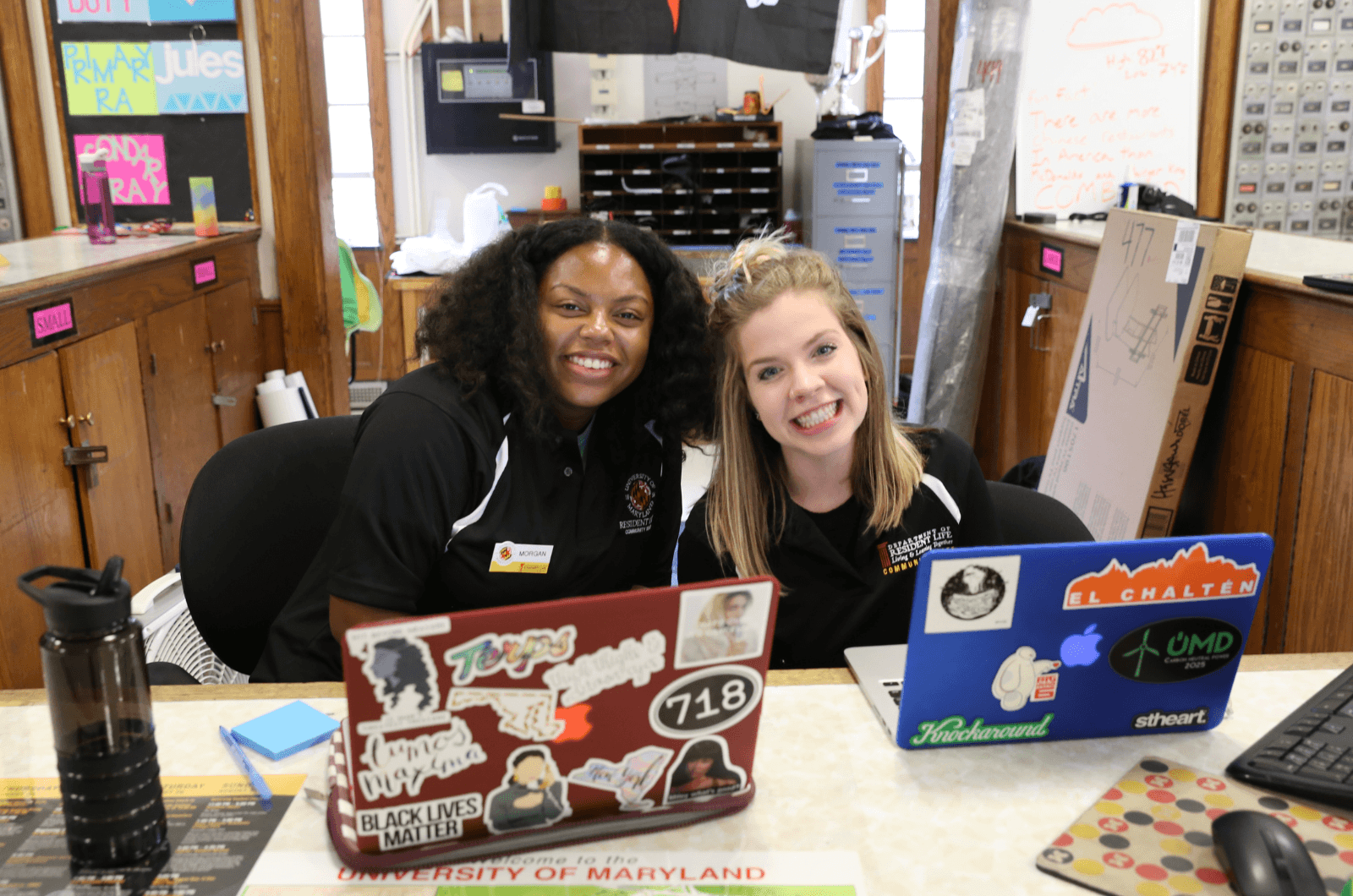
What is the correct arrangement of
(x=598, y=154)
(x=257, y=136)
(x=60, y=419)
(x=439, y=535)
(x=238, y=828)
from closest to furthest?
(x=238, y=828)
(x=439, y=535)
(x=60, y=419)
(x=257, y=136)
(x=598, y=154)

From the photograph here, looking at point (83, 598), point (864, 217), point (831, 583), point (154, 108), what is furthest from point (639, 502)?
point (864, 217)

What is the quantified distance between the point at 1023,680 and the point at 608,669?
40 cm

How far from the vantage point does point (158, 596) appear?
2.54 metres

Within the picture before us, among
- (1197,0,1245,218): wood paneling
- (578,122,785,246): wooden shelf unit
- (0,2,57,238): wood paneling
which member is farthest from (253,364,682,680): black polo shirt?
(578,122,785,246): wooden shelf unit

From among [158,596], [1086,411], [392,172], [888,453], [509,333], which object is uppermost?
[392,172]

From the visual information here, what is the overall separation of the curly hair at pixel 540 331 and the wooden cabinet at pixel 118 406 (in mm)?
1230

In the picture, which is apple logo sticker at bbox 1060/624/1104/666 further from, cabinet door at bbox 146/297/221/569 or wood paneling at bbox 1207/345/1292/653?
cabinet door at bbox 146/297/221/569

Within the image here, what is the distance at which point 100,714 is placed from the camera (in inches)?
29.9

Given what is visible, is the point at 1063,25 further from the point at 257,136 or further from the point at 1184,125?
the point at 257,136

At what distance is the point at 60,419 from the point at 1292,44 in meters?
3.68

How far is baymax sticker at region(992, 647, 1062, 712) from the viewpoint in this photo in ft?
2.99

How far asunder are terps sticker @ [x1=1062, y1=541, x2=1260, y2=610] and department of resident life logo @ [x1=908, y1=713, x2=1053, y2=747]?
14cm

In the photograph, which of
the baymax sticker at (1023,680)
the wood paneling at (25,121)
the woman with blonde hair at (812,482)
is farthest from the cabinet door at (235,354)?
the baymax sticker at (1023,680)

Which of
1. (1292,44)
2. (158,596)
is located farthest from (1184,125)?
(158,596)
